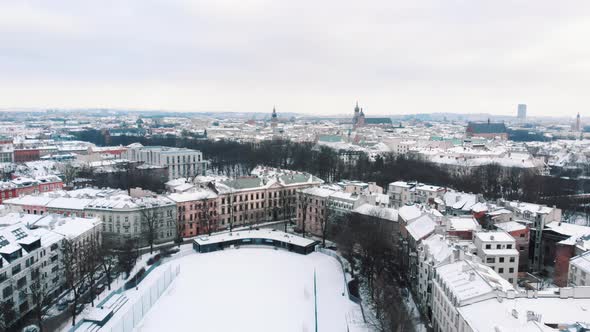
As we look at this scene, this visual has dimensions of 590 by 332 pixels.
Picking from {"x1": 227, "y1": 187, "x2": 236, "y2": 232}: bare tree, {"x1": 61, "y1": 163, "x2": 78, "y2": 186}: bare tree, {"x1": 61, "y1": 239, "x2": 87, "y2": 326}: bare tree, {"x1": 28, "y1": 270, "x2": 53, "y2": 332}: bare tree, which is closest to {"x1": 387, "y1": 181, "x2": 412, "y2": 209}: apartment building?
{"x1": 227, "y1": 187, "x2": 236, "y2": 232}: bare tree

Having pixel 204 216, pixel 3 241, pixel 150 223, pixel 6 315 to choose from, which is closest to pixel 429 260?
pixel 150 223

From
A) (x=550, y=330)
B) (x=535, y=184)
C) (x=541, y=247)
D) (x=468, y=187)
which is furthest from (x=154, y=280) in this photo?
(x=535, y=184)

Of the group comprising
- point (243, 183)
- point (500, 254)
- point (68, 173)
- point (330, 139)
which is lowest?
point (68, 173)

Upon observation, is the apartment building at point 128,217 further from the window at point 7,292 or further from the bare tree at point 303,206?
the window at point 7,292

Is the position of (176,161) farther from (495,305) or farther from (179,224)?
(495,305)

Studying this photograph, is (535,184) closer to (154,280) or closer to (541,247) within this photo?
(541,247)

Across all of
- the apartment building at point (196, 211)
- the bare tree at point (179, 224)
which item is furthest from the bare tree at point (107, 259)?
the apartment building at point (196, 211)
